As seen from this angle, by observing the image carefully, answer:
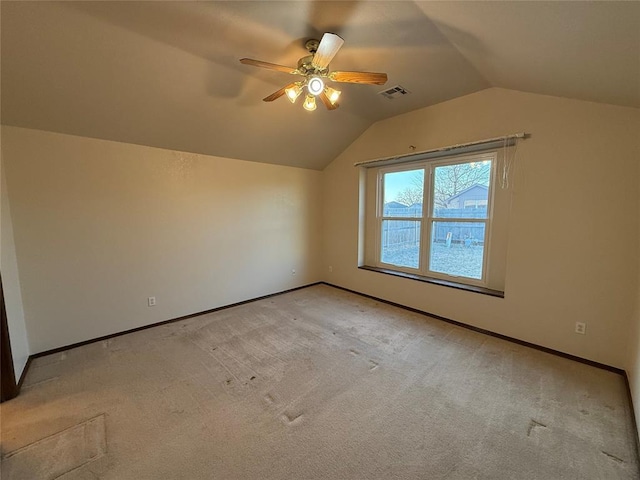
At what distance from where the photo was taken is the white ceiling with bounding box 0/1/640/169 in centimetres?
158

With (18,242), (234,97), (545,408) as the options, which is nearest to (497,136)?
(545,408)

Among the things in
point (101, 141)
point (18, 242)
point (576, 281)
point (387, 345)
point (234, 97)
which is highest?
point (234, 97)

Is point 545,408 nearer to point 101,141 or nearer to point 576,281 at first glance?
point 576,281

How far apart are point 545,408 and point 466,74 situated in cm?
294

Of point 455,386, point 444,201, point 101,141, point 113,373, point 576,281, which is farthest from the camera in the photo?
point 444,201

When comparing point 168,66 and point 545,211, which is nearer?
point 168,66

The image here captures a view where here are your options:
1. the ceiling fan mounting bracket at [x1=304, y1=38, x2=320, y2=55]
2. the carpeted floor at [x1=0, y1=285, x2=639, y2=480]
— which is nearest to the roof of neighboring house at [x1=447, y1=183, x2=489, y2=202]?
the carpeted floor at [x1=0, y1=285, x2=639, y2=480]

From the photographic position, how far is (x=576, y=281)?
2.43m

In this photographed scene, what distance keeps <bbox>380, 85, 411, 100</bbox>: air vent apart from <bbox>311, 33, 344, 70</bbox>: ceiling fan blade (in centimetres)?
129

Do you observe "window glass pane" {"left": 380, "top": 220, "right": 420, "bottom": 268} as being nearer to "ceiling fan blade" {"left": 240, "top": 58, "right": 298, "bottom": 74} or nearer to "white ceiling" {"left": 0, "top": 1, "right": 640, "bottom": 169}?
"white ceiling" {"left": 0, "top": 1, "right": 640, "bottom": 169}

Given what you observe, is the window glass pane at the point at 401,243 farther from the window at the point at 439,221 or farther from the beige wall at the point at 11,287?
the beige wall at the point at 11,287

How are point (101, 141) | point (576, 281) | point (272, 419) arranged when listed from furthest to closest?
point (101, 141), point (576, 281), point (272, 419)

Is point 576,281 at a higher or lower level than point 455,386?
higher

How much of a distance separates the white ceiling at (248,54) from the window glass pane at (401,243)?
5.86 feet
